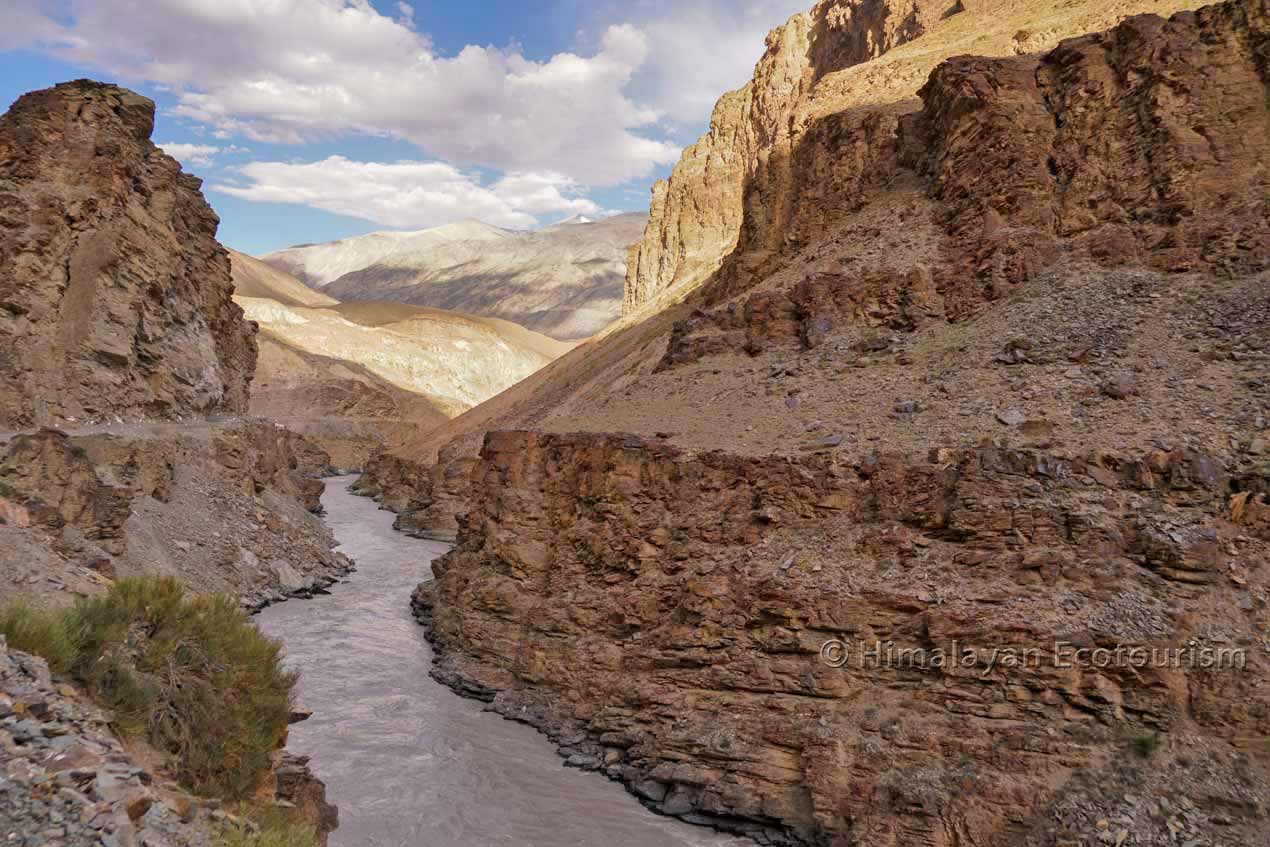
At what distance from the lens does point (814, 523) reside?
49.5ft

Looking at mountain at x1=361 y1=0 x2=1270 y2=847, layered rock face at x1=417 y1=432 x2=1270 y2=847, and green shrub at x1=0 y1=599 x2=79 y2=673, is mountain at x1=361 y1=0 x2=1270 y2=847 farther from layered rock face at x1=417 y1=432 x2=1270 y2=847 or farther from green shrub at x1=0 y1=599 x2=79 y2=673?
green shrub at x1=0 y1=599 x2=79 y2=673

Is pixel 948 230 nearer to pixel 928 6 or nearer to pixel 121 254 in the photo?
pixel 928 6

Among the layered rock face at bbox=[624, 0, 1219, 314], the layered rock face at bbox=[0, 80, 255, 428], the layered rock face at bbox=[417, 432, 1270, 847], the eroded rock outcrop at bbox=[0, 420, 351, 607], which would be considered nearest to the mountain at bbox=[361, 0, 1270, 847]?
the layered rock face at bbox=[417, 432, 1270, 847]

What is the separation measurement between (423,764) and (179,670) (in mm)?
8808

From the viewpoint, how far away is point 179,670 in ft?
23.1

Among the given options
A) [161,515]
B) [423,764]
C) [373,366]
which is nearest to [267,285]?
[373,366]

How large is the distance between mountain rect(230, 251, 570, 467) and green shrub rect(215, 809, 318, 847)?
67972mm

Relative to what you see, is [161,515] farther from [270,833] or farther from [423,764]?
[270,833]

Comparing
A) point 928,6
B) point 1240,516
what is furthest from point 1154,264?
point 928,6

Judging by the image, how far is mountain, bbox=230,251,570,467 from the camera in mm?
79438

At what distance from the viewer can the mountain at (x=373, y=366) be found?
261 ft

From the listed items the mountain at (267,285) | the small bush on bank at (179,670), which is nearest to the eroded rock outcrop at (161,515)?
the small bush on bank at (179,670)

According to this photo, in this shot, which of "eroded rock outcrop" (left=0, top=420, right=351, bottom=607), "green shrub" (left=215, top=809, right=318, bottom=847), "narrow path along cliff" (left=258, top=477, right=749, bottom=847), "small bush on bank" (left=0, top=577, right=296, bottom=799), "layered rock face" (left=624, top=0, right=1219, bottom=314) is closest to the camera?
"green shrub" (left=215, top=809, right=318, bottom=847)

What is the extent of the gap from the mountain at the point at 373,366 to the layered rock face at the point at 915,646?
197 ft
